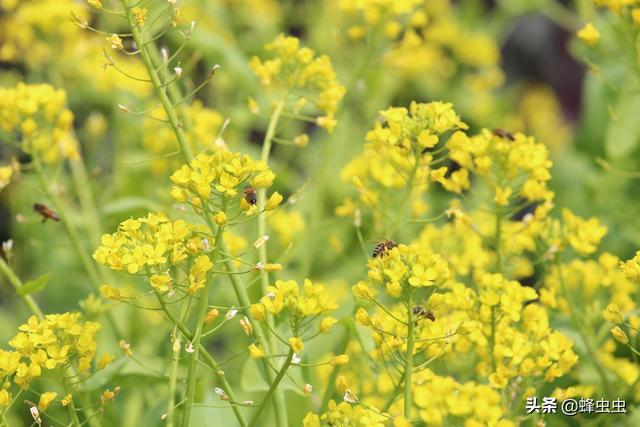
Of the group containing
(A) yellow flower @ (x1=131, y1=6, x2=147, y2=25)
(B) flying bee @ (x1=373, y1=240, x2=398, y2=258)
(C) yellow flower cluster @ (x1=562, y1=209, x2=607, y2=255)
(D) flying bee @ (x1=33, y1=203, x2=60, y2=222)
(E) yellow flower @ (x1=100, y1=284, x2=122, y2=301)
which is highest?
(A) yellow flower @ (x1=131, y1=6, x2=147, y2=25)

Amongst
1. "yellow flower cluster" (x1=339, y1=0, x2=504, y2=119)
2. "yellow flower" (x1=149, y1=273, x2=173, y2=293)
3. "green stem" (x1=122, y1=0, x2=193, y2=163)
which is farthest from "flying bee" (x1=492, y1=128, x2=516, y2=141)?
"yellow flower cluster" (x1=339, y1=0, x2=504, y2=119)

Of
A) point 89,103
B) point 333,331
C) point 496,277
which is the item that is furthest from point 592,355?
point 89,103

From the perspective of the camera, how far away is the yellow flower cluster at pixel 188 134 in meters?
1.78

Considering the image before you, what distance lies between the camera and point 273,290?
3.75ft

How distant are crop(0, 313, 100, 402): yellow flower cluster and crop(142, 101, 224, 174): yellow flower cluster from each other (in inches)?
23.0

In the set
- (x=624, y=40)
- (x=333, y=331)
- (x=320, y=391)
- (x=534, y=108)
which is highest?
(x=624, y=40)

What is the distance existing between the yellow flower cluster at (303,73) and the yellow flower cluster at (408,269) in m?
0.38

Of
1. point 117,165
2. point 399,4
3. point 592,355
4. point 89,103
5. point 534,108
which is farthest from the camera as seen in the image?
point 534,108

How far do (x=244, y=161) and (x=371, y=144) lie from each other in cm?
28

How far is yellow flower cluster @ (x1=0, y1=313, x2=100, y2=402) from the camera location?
3.72 ft

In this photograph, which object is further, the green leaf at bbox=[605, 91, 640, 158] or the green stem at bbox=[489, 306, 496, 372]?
the green leaf at bbox=[605, 91, 640, 158]

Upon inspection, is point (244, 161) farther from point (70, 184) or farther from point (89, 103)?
point (89, 103)

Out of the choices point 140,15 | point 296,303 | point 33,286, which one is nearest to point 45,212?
point 33,286

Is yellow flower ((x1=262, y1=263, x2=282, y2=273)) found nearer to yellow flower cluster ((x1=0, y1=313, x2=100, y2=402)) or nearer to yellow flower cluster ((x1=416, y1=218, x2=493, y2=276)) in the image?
yellow flower cluster ((x1=0, y1=313, x2=100, y2=402))
